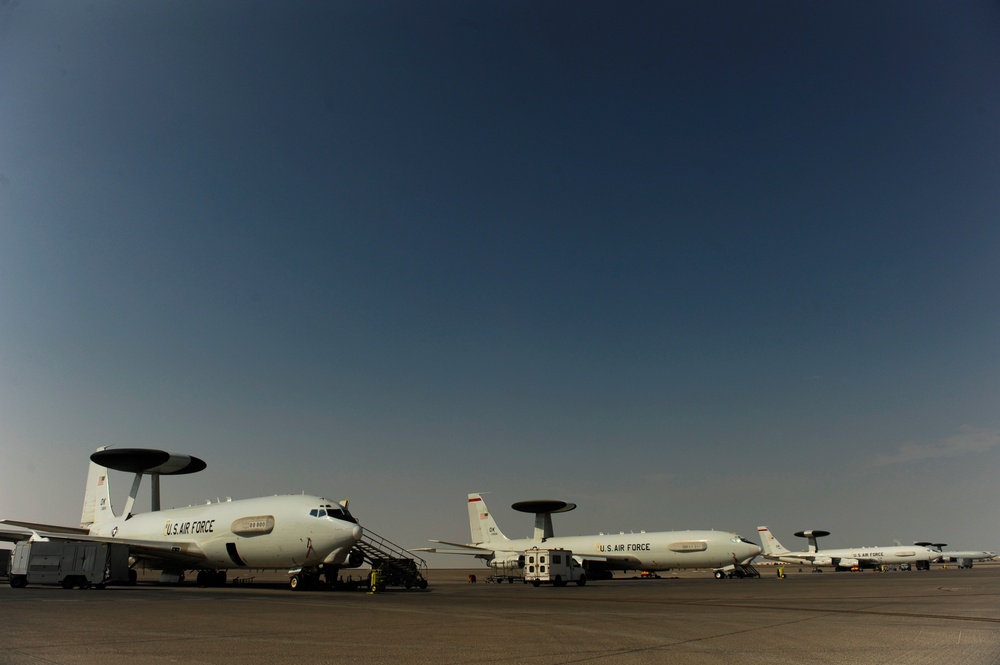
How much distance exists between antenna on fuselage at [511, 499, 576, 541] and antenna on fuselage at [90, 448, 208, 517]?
123 feet

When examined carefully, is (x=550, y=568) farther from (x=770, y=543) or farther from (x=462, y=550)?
(x=770, y=543)

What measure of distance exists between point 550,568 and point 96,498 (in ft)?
148

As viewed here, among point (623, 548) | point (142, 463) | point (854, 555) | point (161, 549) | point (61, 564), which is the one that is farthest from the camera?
point (854, 555)

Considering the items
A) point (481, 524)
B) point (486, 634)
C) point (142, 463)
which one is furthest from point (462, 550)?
point (486, 634)

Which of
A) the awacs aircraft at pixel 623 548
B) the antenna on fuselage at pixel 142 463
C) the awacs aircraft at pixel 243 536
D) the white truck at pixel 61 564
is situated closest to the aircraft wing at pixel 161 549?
the awacs aircraft at pixel 243 536

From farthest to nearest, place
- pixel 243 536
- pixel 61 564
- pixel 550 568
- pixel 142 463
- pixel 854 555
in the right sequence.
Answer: pixel 854 555 < pixel 142 463 < pixel 550 568 < pixel 243 536 < pixel 61 564

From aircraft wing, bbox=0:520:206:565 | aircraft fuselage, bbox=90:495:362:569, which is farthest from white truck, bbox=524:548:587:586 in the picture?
aircraft wing, bbox=0:520:206:565

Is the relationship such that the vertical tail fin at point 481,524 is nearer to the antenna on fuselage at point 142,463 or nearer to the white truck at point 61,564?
the antenna on fuselage at point 142,463

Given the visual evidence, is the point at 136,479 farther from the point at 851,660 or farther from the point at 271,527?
the point at 851,660

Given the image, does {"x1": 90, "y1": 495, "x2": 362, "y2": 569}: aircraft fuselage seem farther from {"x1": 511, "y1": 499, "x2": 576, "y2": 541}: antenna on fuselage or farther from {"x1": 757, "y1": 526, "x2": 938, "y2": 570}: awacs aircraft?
{"x1": 757, "y1": 526, "x2": 938, "y2": 570}: awacs aircraft

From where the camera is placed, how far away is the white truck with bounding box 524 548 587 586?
43.5 metres

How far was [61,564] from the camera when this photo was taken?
31.4m

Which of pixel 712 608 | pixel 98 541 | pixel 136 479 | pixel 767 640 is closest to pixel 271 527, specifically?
pixel 98 541

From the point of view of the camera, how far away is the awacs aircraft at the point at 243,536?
34125mm
